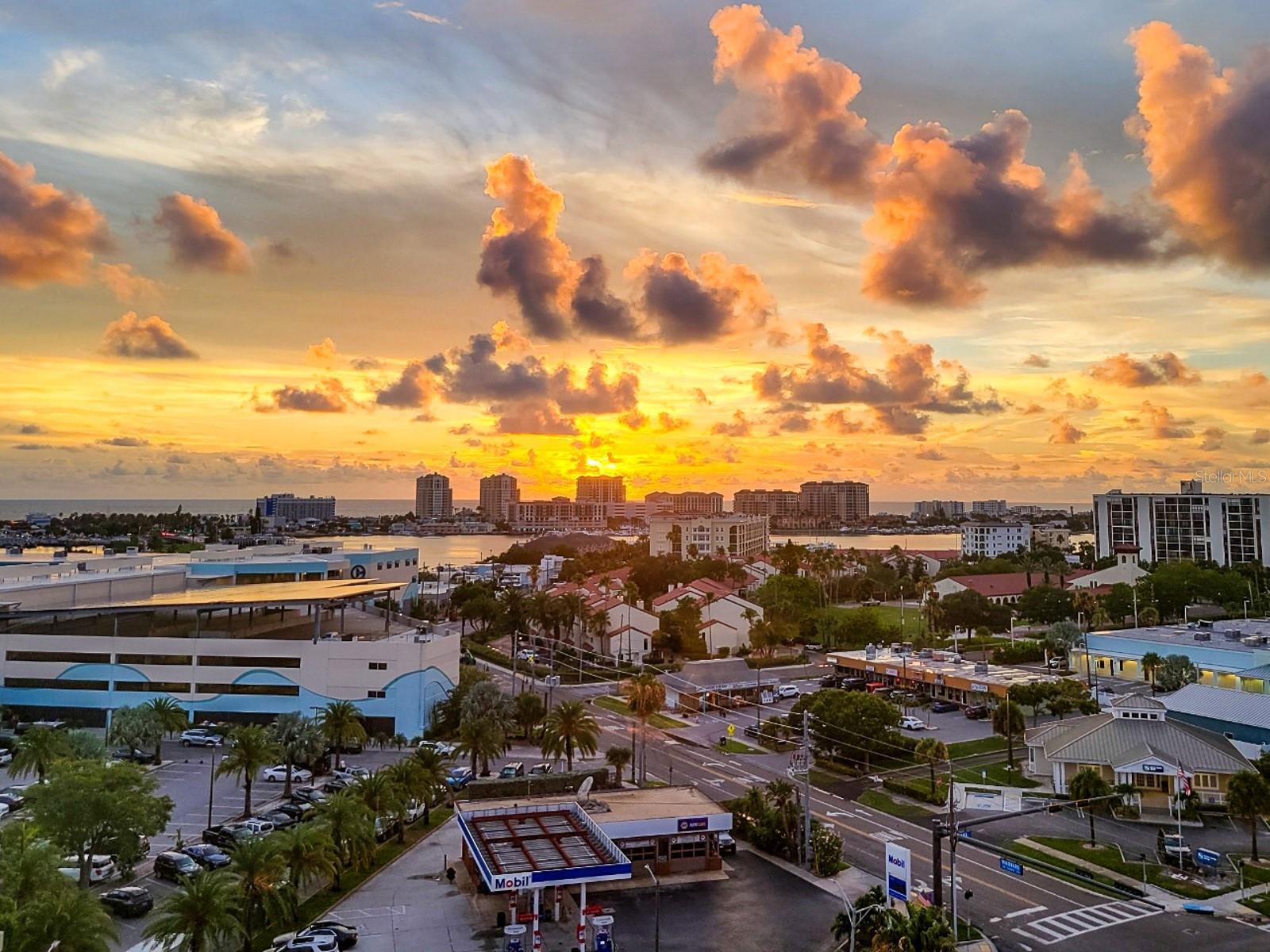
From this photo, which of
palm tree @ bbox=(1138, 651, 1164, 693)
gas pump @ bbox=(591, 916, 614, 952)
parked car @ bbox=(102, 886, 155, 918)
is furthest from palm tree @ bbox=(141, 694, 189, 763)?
palm tree @ bbox=(1138, 651, 1164, 693)

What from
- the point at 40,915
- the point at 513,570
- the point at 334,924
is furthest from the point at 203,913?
the point at 513,570

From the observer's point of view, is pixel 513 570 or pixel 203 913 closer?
pixel 203 913

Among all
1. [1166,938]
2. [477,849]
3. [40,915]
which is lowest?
[1166,938]

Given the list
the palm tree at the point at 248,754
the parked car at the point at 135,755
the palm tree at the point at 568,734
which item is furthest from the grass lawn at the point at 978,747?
the parked car at the point at 135,755

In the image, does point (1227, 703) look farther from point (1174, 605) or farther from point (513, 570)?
point (513, 570)

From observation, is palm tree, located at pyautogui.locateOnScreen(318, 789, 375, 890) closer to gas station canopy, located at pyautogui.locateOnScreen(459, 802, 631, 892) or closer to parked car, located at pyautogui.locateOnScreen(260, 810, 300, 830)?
gas station canopy, located at pyautogui.locateOnScreen(459, 802, 631, 892)

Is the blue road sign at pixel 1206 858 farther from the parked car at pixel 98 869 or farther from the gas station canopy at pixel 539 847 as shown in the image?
the parked car at pixel 98 869

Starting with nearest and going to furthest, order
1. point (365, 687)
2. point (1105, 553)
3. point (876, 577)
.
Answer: point (365, 687), point (876, 577), point (1105, 553)

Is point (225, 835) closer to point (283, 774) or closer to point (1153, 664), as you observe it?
point (283, 774)

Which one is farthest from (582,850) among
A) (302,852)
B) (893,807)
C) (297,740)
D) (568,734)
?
(297,740)
